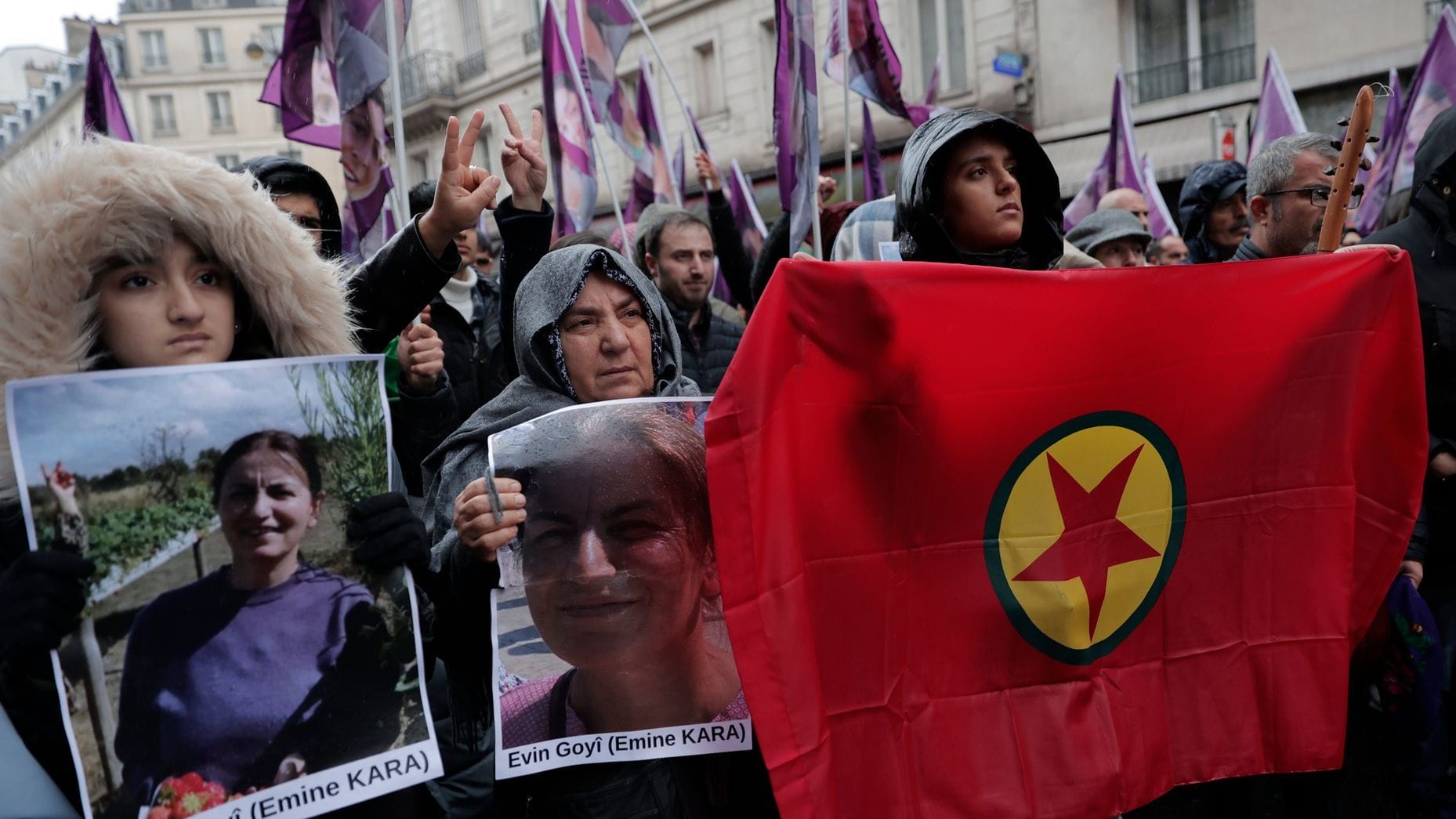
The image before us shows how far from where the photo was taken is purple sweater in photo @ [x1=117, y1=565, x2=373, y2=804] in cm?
148

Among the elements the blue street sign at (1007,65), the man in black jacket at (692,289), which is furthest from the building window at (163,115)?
the man in black jacket at (692,289)

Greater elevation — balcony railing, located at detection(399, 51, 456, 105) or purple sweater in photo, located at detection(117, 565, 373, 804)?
balcony railing, located at detection(399, 51, 456, 105)

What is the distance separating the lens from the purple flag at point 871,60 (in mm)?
6672

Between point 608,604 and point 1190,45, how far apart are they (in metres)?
14.8

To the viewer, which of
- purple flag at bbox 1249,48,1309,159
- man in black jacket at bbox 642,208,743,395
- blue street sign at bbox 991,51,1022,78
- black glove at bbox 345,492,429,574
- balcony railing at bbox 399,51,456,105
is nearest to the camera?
black glove at bbox 345,492,429,574

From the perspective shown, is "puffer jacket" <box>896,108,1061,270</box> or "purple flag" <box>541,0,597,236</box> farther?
"purple flag" <box>541,0,597,236</box>

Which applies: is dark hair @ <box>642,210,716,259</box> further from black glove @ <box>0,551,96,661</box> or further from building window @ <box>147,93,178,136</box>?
building window @ <box>147,93,178,136</box>

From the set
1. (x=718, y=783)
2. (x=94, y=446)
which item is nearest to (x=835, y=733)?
(x=718, y=783)

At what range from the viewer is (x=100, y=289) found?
5.26 feet

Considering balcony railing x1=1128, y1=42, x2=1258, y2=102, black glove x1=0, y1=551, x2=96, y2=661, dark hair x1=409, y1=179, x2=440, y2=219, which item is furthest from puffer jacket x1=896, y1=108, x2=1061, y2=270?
balcony railing x1=1128, y1=42, x2=1258, y2=102

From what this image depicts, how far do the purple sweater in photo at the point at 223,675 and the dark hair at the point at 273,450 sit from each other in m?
0.12

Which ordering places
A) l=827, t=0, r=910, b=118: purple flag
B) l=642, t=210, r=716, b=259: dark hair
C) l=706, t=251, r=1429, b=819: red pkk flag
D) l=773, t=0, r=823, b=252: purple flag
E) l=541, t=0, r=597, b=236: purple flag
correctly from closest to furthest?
l=706, t=251, r=1429, b=819: red pkk flag → l=773, t=0, r=823, b=252: purple flag → l=642, t=210, r=716, b=259: dark hair → l=541, t=0, r=597, b=236: purple flag → l=827, t=0, r=910, b=118: purple flag

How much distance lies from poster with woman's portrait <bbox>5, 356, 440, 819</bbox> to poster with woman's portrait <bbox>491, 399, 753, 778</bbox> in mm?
218

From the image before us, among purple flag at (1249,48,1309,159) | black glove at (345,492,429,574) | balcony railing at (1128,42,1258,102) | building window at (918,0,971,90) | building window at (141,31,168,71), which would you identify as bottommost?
black glove at (345,492,429,574)
